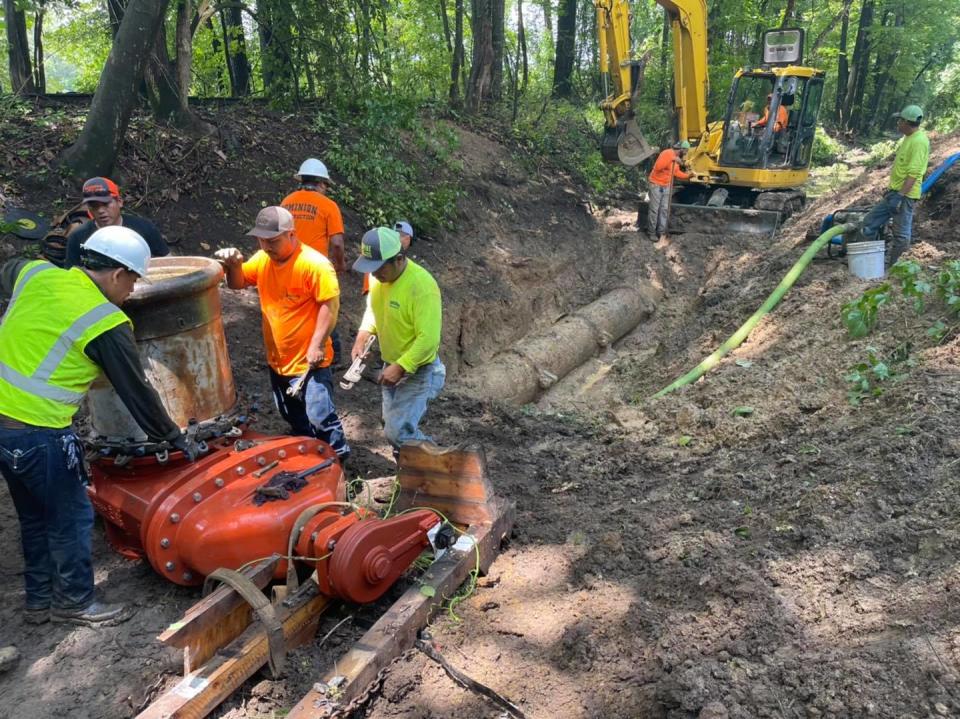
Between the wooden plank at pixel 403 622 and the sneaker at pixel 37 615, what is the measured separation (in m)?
1.61

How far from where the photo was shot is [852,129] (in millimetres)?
27312

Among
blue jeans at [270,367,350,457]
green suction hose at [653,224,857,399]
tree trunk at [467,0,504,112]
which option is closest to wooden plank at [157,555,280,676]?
blue jeans at [270,367,350,457]

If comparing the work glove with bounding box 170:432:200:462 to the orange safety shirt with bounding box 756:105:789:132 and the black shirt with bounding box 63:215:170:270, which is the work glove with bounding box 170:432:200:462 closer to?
the black shirt with bounding box 63:215:170:270

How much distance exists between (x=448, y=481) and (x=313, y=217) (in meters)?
2.74

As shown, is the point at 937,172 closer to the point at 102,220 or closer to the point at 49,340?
the point at 102,220

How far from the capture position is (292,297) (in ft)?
14.3

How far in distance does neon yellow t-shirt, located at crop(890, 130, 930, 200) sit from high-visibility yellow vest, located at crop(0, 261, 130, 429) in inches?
319

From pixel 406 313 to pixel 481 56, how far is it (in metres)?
10.7

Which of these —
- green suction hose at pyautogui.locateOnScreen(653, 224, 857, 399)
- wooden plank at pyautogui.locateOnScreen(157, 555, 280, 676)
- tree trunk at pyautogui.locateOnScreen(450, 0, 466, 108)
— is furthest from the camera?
tree trunk at pyautogui.locateOnScreen(450, 0, 466, 108)

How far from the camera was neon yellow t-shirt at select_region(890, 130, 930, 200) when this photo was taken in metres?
7.73

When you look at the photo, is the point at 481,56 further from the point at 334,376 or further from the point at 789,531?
the point at 789,531

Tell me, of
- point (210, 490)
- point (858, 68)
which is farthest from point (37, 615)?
point (858, 68)

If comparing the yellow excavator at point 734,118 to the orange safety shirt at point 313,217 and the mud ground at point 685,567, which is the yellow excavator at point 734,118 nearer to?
the mud ground at point 685,567

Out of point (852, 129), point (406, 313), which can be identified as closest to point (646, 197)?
point (406, 313)
